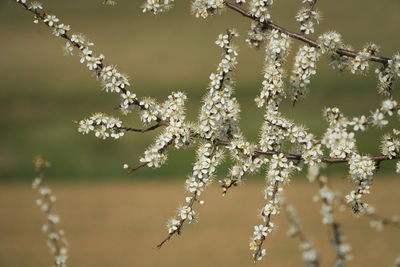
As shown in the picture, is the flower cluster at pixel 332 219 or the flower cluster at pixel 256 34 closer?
the flower cluster at pixel 332 219

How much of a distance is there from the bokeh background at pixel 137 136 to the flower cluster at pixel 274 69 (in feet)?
1.44

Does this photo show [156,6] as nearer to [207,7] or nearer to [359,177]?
[207,7]

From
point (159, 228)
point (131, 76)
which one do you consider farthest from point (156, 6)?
point (131, 76)

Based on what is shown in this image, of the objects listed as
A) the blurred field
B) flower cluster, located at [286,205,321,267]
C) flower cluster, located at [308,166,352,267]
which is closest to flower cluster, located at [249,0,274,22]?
flower cluster, located at [308,166,352,267]

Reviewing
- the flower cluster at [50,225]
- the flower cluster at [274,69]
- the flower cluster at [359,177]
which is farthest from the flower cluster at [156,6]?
the flower cluster at [359,177]

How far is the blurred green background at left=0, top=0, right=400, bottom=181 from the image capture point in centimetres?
1842

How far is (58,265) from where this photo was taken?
7.13ft

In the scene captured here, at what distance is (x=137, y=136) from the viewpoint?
62.8 feet

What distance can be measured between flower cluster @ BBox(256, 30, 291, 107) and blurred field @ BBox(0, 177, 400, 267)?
769 cm

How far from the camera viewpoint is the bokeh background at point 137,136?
450 inches

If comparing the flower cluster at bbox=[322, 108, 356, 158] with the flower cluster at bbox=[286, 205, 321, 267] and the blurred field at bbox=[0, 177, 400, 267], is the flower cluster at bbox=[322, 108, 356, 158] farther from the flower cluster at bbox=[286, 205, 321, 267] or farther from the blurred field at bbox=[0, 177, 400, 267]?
the blurred field at bbox=[0, 177, 400, 267]

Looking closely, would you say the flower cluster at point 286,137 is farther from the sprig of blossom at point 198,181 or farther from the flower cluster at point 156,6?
the flower cluster at point 156,6

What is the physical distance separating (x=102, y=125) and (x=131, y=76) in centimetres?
2191

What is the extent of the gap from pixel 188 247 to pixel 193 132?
355 inches
